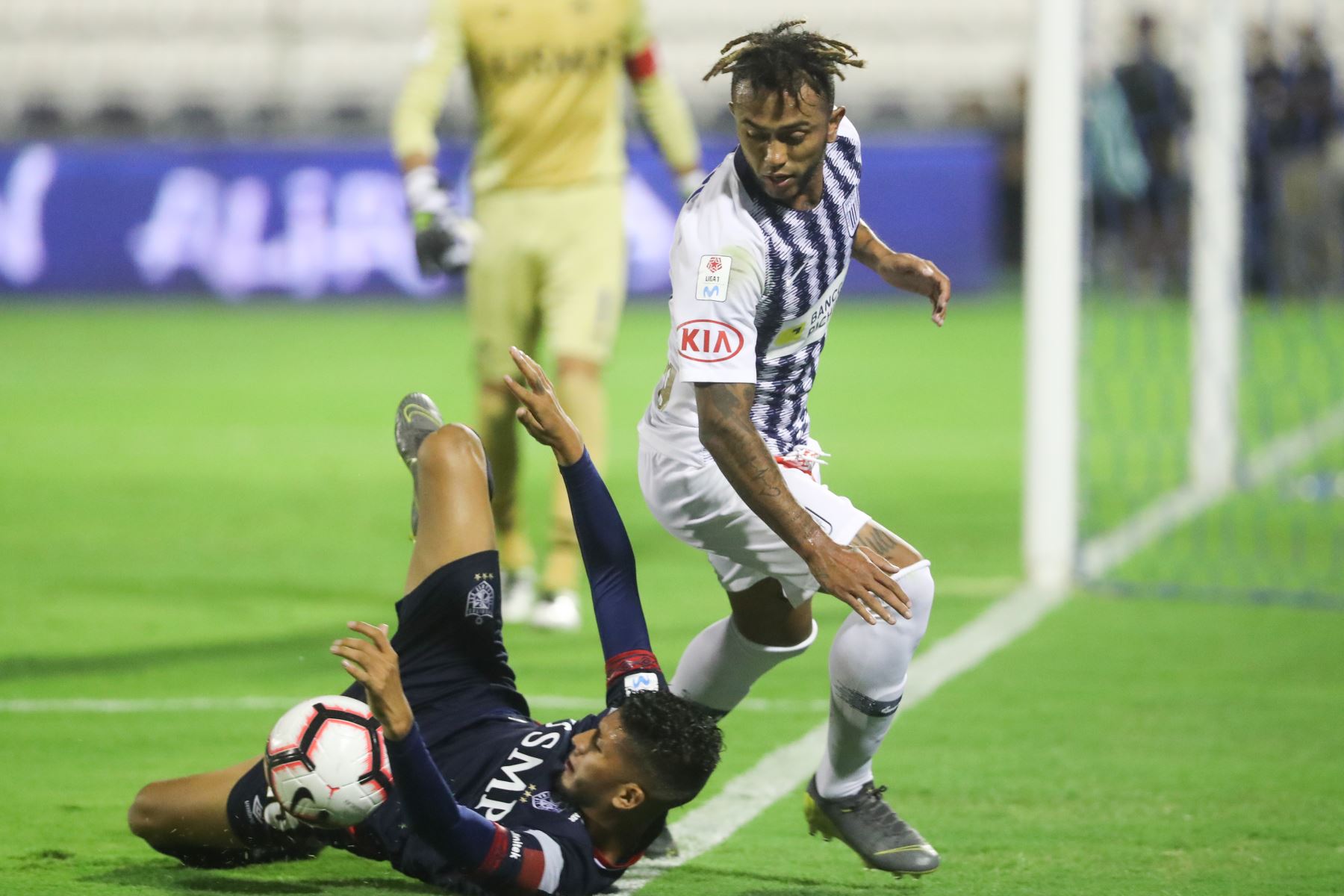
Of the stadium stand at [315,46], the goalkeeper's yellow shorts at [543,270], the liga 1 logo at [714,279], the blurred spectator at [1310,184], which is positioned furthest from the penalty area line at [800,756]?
the stadium stand at [315,46]

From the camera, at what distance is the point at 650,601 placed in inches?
292

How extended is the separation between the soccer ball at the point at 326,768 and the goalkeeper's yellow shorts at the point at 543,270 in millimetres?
3333

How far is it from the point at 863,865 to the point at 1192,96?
23.4 ft

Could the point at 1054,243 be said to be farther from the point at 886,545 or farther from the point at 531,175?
the point at 886,545

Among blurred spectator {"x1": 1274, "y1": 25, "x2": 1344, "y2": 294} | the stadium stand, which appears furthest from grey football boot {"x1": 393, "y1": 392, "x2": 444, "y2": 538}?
the stadium stand

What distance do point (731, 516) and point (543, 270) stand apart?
3.10 meters

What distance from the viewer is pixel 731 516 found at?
4.29 metres

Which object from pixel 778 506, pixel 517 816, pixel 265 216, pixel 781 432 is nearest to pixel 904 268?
pixel 781 432

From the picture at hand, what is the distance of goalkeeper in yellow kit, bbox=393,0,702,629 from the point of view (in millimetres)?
7188

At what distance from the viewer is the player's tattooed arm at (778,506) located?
387 centimetres

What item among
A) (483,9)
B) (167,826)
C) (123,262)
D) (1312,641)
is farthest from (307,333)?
(167,826)

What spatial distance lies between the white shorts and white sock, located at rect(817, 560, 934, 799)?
144mm

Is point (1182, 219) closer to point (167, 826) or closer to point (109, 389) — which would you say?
point (109, 389)

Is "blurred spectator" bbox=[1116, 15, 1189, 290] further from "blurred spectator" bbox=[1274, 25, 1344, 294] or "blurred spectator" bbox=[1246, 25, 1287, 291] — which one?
"blurred spectator" bbox=[1274, 25, 1344, 294]
